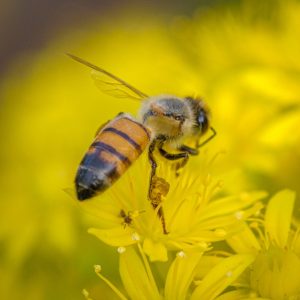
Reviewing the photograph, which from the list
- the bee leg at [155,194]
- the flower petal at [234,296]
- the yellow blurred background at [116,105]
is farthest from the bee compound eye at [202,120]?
the flower petal at [234,296]

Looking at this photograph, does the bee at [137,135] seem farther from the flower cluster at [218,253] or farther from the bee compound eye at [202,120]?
the flower cluster at [218,253]

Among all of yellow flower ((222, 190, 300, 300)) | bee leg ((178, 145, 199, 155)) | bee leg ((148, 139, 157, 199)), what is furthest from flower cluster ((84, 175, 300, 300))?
bee leg ((178, 145, 199, 155))

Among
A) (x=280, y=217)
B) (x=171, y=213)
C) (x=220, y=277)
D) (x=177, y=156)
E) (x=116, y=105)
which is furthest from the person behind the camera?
(x=116, y=105)

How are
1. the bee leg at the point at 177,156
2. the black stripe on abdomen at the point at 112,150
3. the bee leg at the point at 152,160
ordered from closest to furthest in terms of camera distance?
the black stripe on abdomen at the point at 112,150
the bee leg at the point at 152,160
the bee leg at the point at 177,156

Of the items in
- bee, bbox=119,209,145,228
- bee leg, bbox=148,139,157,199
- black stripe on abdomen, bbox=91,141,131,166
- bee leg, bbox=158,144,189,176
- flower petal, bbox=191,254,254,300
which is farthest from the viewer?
bee leg, bbox=158,144,189,176

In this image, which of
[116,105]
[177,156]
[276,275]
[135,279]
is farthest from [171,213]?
[116,105]

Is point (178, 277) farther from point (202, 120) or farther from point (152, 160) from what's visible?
point (202, 120)

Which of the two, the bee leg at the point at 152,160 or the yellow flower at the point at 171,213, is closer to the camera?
the yellow flower at the point at 171,213

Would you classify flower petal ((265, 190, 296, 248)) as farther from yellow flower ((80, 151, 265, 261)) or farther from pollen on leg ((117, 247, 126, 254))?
pollen on leg ((117, 247, 126, 254))
